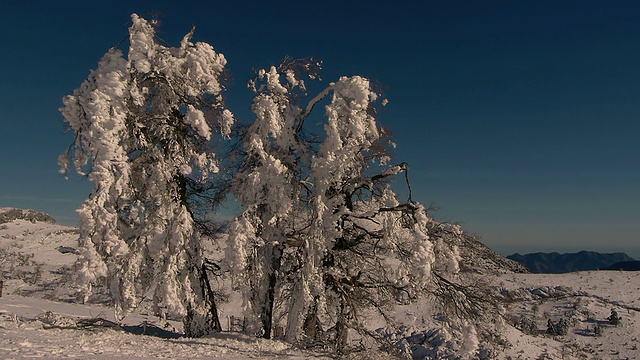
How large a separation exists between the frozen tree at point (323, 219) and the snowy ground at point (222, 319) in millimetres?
1364

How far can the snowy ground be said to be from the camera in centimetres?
789

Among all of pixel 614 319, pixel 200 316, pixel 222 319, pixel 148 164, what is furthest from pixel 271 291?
pixel 614 319

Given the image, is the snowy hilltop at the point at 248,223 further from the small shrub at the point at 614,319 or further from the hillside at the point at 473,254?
the small shrub at the point at 614,319

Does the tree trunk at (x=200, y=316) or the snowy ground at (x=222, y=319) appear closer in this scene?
the snowy ground at (x=222, y=319)

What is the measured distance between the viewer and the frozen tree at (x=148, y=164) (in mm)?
8938

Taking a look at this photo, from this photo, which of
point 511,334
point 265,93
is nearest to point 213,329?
point 265,93

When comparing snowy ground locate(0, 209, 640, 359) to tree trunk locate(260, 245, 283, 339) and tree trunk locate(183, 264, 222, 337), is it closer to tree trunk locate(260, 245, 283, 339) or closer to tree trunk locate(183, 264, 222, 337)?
tree trunk locate(183, 264, 222, 337)

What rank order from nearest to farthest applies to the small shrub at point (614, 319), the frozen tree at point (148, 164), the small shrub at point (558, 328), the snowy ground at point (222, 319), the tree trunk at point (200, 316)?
1. the snowy ground at point (222, 319)
2. the frozen tree at point (148, 164)
3. the tree trunk at point (200, 316)
4. the small shrub at point (558, 328)
5. the small shrub at point (614, 319)

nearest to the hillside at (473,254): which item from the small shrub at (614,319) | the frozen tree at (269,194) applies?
the frozen tree at (269,194)

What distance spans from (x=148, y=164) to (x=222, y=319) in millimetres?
13807

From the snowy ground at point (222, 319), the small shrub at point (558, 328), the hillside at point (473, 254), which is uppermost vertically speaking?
the hillside at point (473, 254)

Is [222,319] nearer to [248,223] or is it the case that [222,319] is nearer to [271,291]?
[271,291]

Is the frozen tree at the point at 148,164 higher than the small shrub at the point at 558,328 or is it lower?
higher

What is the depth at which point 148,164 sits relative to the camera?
10430 millimetres
